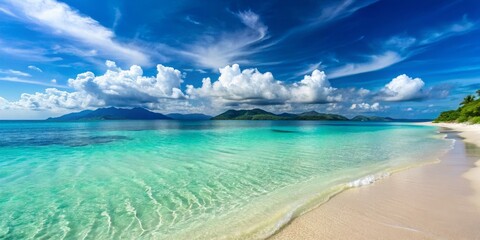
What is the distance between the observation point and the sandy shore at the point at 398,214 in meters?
5.21

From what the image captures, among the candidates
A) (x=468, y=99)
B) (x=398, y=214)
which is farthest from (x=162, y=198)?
(x=468, y=99)

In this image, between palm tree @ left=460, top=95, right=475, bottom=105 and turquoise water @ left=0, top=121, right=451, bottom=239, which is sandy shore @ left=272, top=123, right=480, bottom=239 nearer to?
turquoise water @ left=0, top=121, right=451, bottom=239

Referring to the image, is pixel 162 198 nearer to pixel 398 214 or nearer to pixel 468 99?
pixel 398 214

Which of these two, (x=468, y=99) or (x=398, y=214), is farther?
(x=468, y=99)

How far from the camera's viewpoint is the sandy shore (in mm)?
5211

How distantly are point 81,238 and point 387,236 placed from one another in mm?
7399

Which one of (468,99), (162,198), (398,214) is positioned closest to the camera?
(398,214)

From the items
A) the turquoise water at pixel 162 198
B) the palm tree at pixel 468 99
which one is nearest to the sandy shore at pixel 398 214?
the turquoise water at pixel 162 198

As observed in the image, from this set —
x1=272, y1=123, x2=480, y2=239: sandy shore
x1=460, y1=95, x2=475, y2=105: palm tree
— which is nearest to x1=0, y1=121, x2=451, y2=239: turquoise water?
x1=272, y1=123, x2=480, y2=239: sandy shore

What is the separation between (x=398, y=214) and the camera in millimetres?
6250

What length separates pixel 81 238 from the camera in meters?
5.72

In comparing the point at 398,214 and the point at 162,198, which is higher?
the point at 398,214

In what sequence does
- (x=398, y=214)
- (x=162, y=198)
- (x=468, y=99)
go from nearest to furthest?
(x=398, y=214), (x=162, y=198), (x=468, y=99)

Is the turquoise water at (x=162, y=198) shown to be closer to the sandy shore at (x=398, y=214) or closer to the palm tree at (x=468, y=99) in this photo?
the sandy shore at (x=398, y=214)
